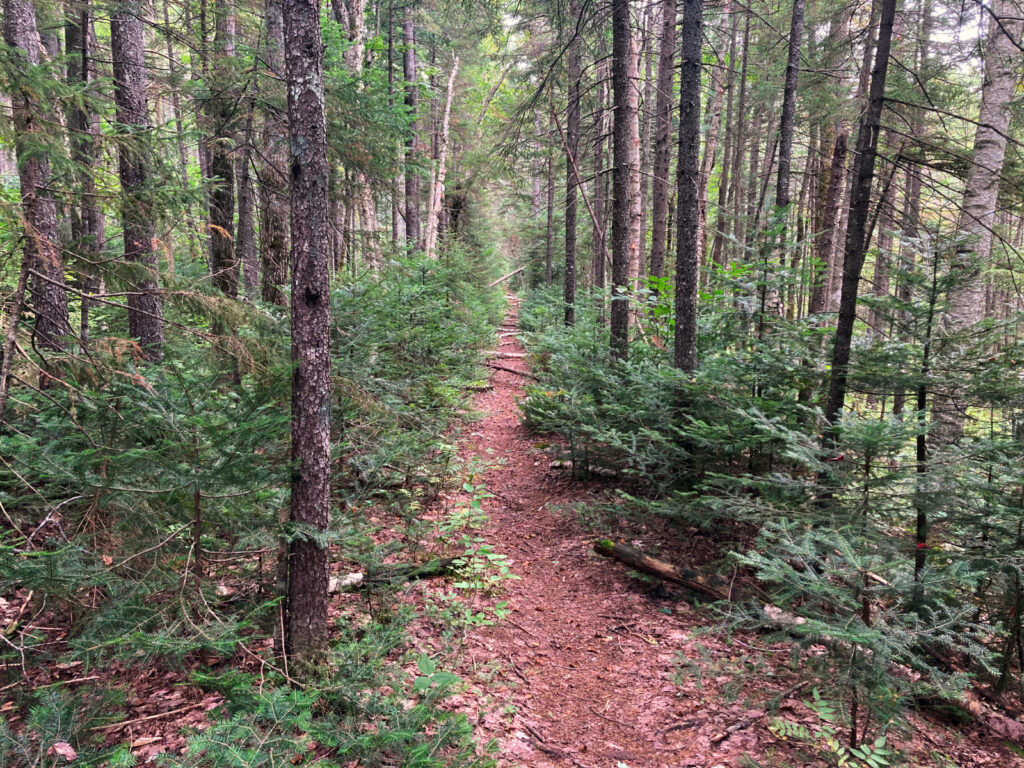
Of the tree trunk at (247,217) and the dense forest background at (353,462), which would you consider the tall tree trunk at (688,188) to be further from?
the tree trunk at (247,217)

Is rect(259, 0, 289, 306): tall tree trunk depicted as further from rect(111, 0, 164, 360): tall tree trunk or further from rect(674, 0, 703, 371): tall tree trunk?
rect(674, 0, 703, 371): tall tree trunk

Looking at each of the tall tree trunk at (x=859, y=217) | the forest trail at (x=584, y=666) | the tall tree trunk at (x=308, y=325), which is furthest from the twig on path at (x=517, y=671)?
the tall tree trunk at (x=859, y=217)

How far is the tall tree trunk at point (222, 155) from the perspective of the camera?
6148 mm

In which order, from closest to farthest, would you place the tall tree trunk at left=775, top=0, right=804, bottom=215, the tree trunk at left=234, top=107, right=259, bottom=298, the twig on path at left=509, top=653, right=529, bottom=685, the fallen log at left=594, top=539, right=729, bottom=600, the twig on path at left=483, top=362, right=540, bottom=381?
1. the twig on path at left=509, top=653, right=529, bottom=685
2. the tree trunk at left=234, top=107, right=259, bottom=298
3. the fallen log at left=594, top=539, right=729, bottom=600
4. the tall tree trunk at left=775, top=0, right=804, bottom=215
5. the twig on path at left=483, top=362, right=540, bottom=381

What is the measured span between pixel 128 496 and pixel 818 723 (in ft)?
16.0

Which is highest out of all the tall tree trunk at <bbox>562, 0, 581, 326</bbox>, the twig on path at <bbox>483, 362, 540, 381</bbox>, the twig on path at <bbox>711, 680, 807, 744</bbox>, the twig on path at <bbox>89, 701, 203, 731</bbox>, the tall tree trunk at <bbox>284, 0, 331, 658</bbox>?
the tall tree trunk at <bbox>562, 0, 581, 326</bbox>

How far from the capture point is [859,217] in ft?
15.8

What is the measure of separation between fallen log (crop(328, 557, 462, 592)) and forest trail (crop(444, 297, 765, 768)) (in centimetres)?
76

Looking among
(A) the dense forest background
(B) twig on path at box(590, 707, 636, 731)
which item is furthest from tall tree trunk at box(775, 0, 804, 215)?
(B) twig on path at box(590, 707, 636, 731)

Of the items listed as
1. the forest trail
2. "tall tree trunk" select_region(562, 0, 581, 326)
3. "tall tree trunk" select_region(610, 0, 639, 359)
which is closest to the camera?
the forest trail

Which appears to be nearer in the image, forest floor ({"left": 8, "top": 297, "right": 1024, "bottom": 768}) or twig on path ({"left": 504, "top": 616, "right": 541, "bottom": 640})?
forest floor ({"left": 8, "top": 297, "right": 1024, "bottom": 768})

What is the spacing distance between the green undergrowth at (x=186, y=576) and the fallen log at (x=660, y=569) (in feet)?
8.48

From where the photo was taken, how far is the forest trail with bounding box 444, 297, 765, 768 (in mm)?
3562

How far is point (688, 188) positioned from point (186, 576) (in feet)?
20.8
